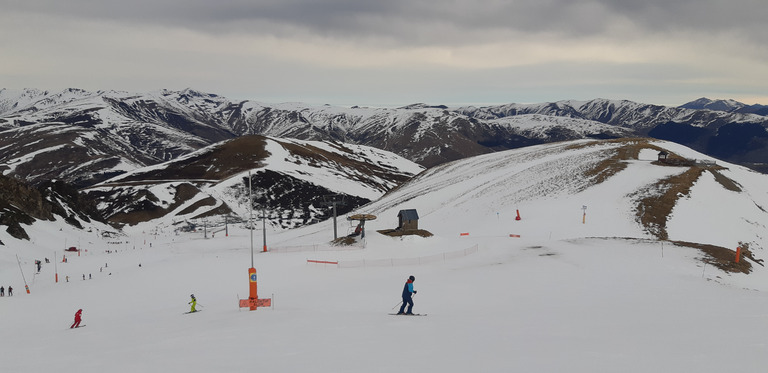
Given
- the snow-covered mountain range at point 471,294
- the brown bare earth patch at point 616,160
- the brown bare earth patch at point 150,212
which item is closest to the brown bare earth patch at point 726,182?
the snow-covered mountain range at point 471,294

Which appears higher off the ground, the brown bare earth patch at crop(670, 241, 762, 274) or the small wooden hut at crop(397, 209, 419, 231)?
the small wooden hut at crop(397, 209, 419, 231)

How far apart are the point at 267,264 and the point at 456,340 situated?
33.7m

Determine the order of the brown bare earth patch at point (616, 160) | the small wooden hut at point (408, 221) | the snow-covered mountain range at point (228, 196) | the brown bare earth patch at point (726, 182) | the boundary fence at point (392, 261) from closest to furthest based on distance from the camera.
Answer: the boundary fence at point (392, 261) < the small wooden hut at point (408, 221) < the brown bare earth patch at point (726, 182) < the brown bare earth patch at point (616, 160) < the snow-covered mountain range at point (228, 196)

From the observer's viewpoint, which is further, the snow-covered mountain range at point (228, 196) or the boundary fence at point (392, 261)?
the snow-covered mountain range at point (228, 196)

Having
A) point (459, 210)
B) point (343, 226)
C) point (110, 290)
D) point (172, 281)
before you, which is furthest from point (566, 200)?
point (110, 290)

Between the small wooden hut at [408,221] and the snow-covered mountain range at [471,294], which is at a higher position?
the small wooden hut at [408,221]

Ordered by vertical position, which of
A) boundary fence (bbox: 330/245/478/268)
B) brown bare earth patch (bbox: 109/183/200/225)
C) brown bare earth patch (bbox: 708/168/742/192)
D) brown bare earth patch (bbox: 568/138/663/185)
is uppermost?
brown bare earth patch (bbox: 568/138/663/185)

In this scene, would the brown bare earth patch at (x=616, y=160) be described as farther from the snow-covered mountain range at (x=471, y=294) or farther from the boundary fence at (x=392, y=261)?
the boundary fence at (x=392, y=261)

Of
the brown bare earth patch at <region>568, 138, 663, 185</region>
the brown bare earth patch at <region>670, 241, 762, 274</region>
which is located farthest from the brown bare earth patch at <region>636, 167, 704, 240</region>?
the brown bare earth patch at <region>670, 241, 762, 274</region>

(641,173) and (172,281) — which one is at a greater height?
(641,173)

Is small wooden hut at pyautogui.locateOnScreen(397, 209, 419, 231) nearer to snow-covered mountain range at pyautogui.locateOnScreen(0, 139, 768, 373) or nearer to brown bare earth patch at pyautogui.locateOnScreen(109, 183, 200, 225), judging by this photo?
snow-covered mountain range at pyautogui.locateOnScreen(0, 139, 768, 373)

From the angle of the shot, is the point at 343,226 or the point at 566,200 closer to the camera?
the point at 566,200

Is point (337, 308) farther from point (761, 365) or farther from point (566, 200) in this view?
point (566, 200)

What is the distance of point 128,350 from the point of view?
55.7 ft
